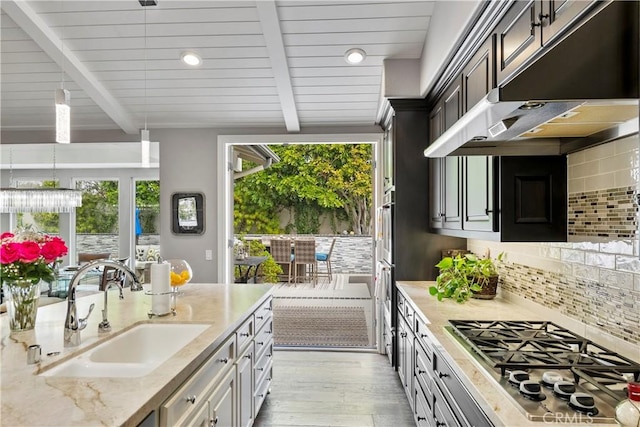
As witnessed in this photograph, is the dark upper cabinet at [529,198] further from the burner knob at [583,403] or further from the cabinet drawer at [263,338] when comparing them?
the cabinet drawer at [263,338]

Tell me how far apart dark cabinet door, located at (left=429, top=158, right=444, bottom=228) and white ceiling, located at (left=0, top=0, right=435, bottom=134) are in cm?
91

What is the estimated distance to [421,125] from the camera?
3.42 metres

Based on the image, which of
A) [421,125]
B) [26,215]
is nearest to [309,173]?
[26,215]

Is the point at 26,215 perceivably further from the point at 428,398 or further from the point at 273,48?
the point at 428,398

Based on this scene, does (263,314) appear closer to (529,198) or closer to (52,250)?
(52,250)

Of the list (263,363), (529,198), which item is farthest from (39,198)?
(529,198)

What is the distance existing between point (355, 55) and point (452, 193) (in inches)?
52.8

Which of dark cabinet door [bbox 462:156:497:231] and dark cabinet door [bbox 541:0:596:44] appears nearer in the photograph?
dark cabinet door [bbox 541:0:596:44]

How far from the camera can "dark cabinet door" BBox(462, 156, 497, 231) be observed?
2.09m

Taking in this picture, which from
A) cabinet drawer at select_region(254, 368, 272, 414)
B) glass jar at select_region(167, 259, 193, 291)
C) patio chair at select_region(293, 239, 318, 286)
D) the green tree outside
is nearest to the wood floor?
cabinet drawer at select_region(254, 368, 272, 414)

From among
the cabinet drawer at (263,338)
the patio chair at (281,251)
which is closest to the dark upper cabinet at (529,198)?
the cabinet drawer at (263,338)

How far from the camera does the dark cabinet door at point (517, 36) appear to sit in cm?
156

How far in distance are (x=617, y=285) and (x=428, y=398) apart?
1080 millimetres

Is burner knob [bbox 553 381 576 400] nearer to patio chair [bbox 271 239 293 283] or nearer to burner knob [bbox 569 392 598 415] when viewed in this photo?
burner knob [bbox 569 392 598 415]
